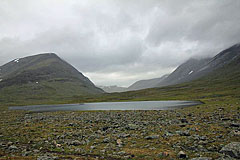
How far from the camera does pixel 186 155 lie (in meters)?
15.7

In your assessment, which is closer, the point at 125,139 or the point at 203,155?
the point at 203,155

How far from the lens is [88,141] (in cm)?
2284

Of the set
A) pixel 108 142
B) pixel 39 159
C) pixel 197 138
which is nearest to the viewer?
pixel 39 159

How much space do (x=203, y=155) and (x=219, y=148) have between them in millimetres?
2650

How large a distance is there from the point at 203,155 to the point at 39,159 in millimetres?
14134

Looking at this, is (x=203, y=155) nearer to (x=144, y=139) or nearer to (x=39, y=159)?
(x=144, y=139)

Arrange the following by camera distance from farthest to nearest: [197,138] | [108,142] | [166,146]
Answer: [108,142] → [197,138] → [166,146]

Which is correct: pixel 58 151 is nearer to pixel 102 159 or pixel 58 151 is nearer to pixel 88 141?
pixel 88 141

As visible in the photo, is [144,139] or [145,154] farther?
[144,139]

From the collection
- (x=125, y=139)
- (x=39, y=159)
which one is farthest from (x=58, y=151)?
(x=125, y=139)

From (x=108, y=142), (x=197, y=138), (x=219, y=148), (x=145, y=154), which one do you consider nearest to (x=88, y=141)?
(x=108, y=142)

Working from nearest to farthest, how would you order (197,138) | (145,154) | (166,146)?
1. (145,154)
2. (166,146)
3. (197,138)

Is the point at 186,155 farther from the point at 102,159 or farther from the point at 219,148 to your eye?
the point at 102,159

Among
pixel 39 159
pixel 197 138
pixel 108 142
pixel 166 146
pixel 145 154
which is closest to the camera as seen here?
pixel 39 159
